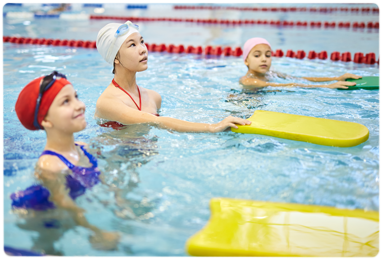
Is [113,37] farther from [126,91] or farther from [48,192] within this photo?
[48,192]

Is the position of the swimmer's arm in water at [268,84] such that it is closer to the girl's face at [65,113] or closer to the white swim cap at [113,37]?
the white swim cap at [113,37]

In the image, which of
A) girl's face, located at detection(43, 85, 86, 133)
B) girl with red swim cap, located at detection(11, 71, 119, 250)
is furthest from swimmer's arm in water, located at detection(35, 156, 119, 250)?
girl's face, located at detection(43, 85, 86, 133)

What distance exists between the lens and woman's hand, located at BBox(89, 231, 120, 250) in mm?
1896

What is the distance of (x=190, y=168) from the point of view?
2.71m

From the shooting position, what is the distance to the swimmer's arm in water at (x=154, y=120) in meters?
3.18

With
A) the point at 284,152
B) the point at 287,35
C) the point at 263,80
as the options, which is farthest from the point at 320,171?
the point at 287,35

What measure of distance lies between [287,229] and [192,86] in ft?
11.6

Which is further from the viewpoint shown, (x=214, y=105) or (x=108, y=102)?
(x=214, y=105)

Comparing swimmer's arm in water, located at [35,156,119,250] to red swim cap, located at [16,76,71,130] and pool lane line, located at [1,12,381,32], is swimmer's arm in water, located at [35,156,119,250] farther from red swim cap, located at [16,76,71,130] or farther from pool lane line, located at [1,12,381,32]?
pool lane line, located at [1,12,381,32]

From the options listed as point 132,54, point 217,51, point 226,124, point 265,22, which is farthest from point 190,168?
point 265,22

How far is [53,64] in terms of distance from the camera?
681 cm

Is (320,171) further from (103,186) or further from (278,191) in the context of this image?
(103,186)

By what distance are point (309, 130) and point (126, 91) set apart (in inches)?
67.2

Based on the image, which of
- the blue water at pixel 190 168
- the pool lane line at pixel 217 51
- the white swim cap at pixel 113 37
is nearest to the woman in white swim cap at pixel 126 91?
the white swim cap at pixel 113 37
